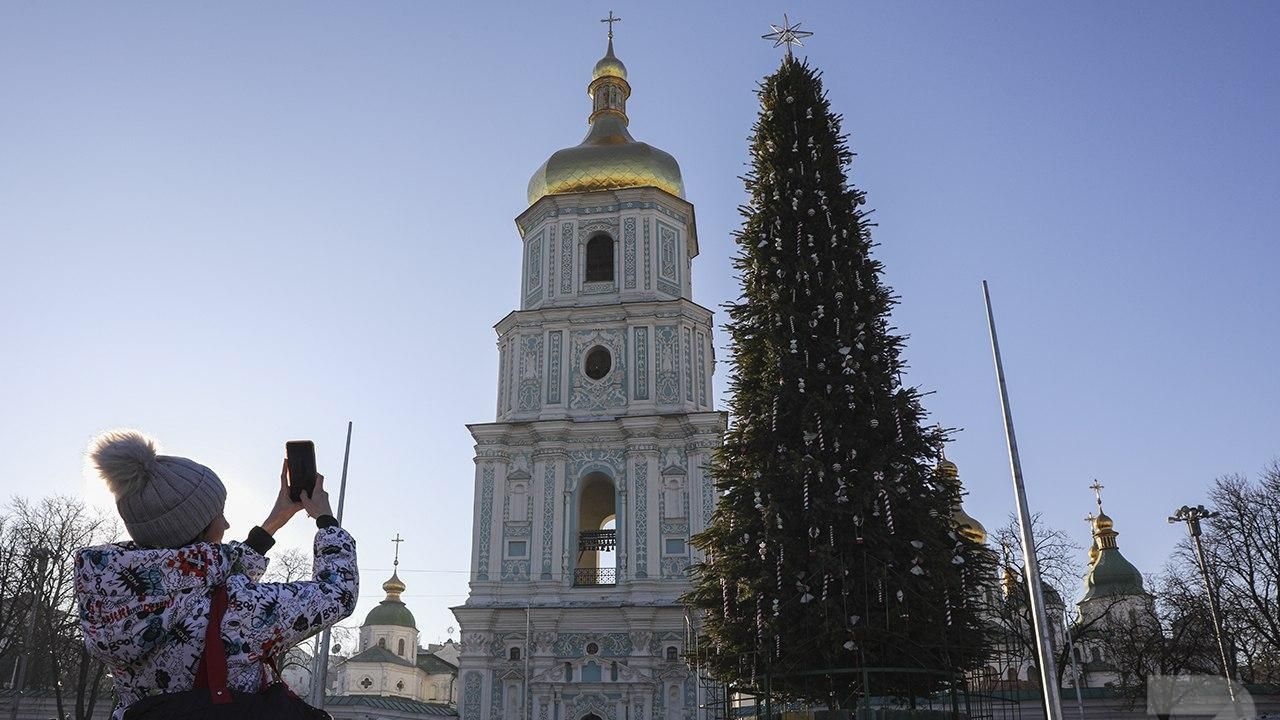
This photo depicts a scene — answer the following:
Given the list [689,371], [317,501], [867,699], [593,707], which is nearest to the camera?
[317,501]

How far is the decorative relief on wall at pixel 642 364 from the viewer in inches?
1321

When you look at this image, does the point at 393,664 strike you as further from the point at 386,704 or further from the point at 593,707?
the point at 593,707

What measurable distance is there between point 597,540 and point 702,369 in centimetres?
629

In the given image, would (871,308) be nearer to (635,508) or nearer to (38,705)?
(635,508)

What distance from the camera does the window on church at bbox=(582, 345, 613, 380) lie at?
34344mm

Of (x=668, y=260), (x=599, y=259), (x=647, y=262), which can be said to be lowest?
(x=647, y=262)

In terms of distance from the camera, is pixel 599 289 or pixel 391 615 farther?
pixel 391 615

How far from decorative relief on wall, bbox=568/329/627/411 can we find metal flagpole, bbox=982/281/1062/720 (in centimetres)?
1849

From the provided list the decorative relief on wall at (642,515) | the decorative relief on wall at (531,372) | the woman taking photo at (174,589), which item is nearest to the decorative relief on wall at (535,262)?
the decorative relief on wall at (531,372)

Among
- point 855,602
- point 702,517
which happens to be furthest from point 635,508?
point 855,602

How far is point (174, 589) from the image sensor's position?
2.79 metres

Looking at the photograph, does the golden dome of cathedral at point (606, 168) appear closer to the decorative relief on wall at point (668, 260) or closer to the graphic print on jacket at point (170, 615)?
the decorative relief on wall at point (668, 260)

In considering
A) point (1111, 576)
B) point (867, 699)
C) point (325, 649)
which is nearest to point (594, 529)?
point (325, 649)

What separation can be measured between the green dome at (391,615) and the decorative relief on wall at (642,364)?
3968cm
